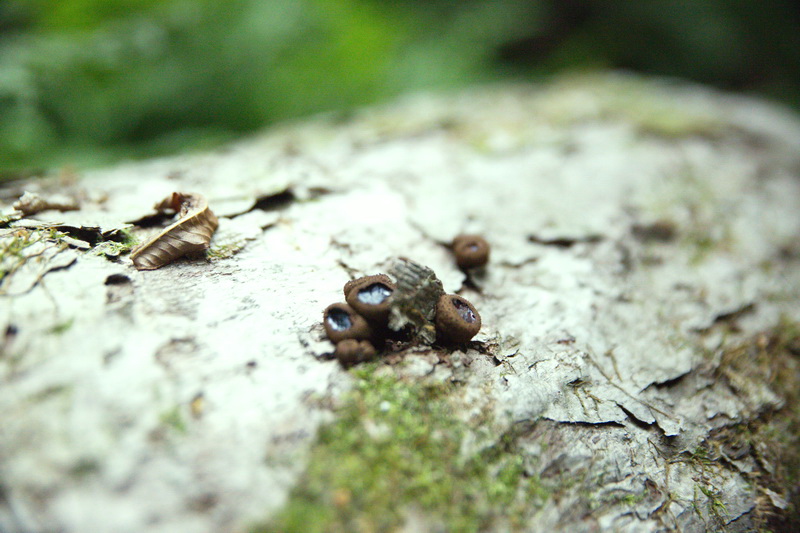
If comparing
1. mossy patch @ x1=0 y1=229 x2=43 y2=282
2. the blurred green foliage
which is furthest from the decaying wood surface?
the blurred green foliage

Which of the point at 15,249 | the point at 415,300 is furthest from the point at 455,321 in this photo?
the point at 15,249

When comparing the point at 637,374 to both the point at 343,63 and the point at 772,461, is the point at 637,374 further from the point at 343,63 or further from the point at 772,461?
the point at 343,63

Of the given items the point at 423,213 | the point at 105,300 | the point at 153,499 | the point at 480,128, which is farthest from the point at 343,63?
the point at 153,499

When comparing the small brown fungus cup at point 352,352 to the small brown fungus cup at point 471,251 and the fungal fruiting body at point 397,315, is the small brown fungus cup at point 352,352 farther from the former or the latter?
the small brown fungus cup at point 471,251

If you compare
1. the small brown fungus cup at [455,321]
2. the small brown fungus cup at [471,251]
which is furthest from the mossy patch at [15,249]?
the small brown fungus cup at [471,251]

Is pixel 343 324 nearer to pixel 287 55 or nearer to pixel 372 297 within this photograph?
pixel 372 297
